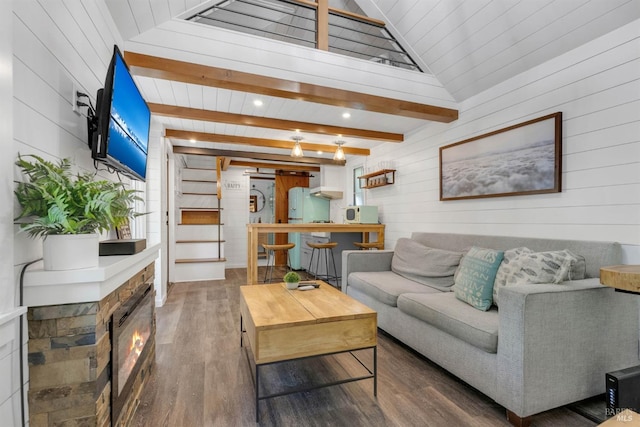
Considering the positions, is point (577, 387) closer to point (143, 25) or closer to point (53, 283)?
point (53, 283)

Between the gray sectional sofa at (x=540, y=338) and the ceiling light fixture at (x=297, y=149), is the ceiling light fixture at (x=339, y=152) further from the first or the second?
the gray sectional sofa at (x=540, y=338)

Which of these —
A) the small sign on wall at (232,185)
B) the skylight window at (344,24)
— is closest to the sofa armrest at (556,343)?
the skylight window at (344,24)

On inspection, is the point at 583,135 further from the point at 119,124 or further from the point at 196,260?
the point at 196,260

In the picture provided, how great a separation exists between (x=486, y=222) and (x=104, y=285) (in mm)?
3014

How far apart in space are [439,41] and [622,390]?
2.72 m

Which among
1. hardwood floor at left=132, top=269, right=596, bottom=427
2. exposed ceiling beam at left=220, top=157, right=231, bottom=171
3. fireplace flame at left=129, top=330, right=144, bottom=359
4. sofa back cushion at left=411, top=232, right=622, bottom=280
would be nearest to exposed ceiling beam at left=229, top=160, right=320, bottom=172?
exposed ceiling beam at left=220, top=157, right=231, bottom=171

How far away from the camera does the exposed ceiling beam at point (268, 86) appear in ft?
7.34

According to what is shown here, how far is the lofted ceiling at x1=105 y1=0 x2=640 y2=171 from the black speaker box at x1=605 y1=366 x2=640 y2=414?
2086mm

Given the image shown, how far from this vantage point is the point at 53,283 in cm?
105

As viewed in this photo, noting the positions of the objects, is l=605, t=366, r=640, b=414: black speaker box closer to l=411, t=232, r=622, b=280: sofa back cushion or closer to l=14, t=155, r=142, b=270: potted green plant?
l=411, t=232, r=622, b=280: sofa back cushion

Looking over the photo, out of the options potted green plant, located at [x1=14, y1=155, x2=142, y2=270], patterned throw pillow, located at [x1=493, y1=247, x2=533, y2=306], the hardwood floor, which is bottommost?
the hardwood floor

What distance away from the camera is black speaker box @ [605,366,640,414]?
1.46 m

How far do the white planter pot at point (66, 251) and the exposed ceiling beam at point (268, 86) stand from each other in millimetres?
1652

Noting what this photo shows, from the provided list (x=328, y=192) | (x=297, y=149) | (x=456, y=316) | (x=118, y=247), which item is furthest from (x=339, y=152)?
(x=118, y=247)
